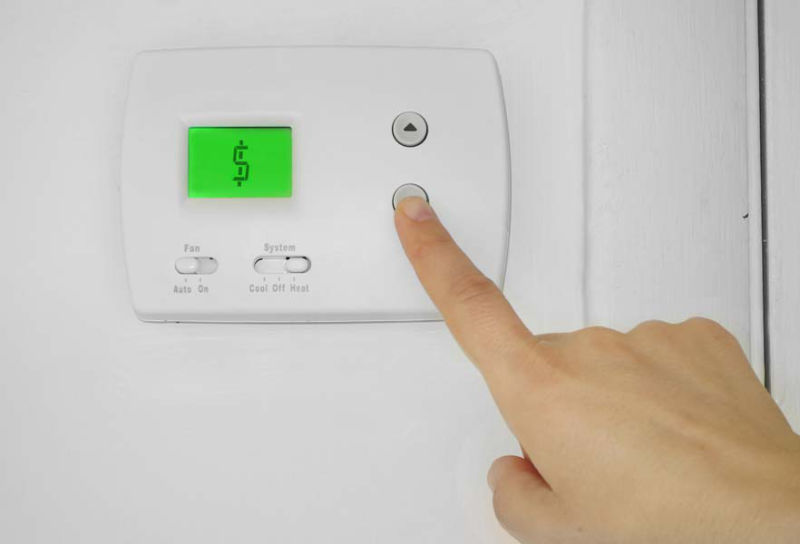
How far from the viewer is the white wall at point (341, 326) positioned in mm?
520

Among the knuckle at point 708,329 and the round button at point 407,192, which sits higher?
the round button at point 407,192

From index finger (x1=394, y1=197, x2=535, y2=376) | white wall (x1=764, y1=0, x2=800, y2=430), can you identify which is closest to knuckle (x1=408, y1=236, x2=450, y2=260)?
index finger (x1=394, y1=197, x2=535, y2=376)

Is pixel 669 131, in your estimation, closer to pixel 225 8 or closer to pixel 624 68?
pixel 624 68

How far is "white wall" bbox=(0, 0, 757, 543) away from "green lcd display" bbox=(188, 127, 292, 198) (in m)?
0.09

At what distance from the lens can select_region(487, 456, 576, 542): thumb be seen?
0.38 metres

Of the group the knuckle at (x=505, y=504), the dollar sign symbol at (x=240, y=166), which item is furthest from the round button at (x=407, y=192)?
the knuckle at (x=505, y=504)

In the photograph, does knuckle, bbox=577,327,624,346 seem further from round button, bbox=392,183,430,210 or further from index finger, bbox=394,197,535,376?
round button, bbox=392,183,430,210

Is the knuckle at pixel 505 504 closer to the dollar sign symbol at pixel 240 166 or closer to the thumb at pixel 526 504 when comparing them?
the thumb at pixel 526 504

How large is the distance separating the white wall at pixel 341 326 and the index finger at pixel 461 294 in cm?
9

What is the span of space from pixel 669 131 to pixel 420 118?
20 cm

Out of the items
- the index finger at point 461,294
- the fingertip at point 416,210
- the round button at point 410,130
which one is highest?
the round button at point 410,130

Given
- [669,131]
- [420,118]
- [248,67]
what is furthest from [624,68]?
[248,67]

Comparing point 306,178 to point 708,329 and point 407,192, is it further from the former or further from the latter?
point 708,329

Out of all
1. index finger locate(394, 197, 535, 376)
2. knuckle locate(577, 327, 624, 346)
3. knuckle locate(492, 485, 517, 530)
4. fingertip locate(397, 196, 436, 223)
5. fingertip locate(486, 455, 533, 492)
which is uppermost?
fingertip locate(397, 196, 436, 223)
